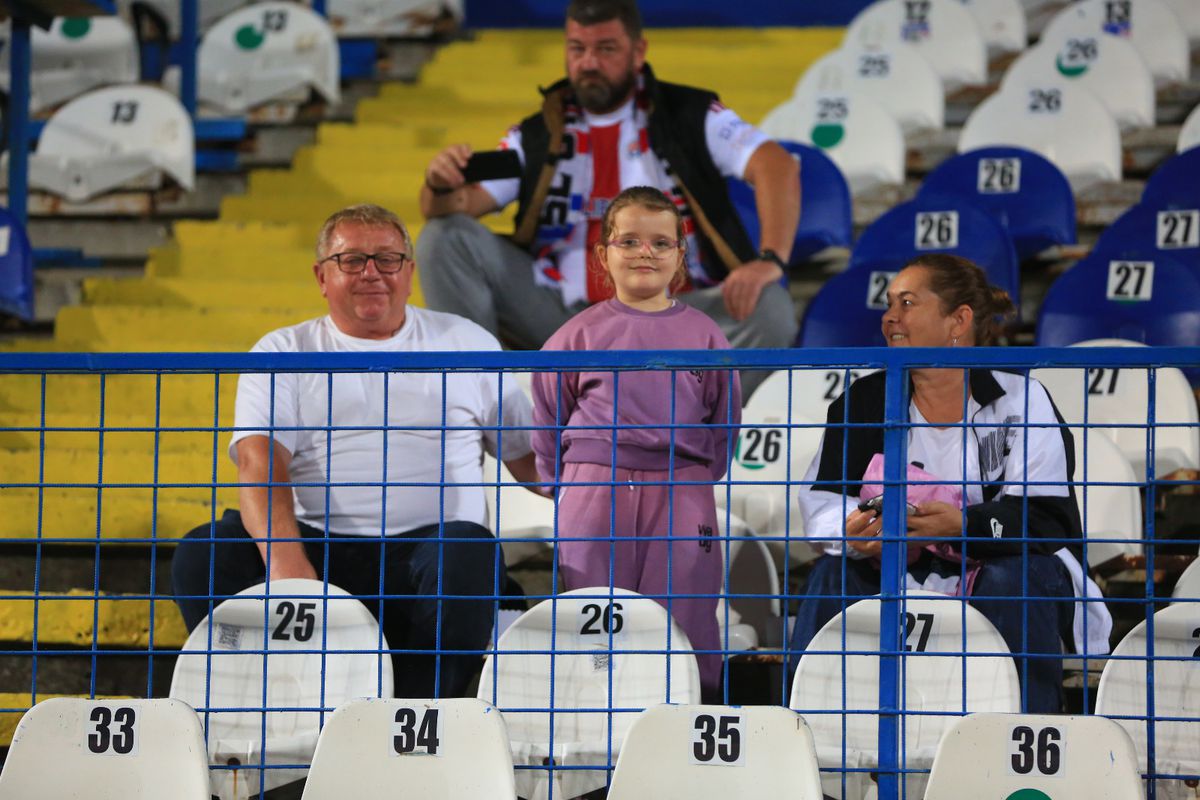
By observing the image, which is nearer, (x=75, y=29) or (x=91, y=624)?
(x=91, y=624)

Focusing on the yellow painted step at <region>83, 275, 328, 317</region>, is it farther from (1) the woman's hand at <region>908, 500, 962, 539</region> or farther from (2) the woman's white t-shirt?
(1) the woman's hand at <region>908, 500, 962, 539</region>

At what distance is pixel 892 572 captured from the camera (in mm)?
2484

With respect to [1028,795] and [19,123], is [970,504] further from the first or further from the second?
[19,123]

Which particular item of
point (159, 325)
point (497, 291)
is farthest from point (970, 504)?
point (159, 325)

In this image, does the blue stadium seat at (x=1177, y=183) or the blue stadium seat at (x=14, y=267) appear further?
the blue stadium seat at (x=14, y=267)

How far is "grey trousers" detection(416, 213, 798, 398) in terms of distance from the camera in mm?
4145

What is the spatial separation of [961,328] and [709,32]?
174 inches

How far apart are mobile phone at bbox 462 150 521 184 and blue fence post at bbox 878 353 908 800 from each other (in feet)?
6.20

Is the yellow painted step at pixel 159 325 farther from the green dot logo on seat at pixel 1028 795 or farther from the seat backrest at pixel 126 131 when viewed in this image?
the green dot logo on seat at pixel 1028 795

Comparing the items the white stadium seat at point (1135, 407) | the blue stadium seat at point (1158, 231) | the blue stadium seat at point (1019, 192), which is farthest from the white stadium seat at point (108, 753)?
the blue stadium seat at point (1019, 192)

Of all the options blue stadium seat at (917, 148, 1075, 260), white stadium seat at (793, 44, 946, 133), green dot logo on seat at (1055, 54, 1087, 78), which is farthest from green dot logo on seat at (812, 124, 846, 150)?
green dot logo on seat at (1055, 54, 1087, 78)

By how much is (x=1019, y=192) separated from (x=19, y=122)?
329 cm

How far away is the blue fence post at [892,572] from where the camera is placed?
2.46 metres

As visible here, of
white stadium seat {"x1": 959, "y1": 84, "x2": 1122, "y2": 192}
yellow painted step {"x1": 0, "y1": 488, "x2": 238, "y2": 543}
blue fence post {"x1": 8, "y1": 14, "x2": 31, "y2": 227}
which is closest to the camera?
yellow painted step {"x1": 0, "y1": 488, "x2": 238, "y2": 543}
